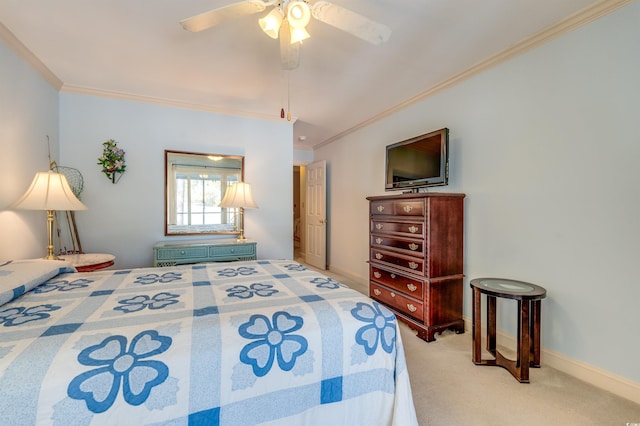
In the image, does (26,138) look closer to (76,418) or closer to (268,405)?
(76,418)

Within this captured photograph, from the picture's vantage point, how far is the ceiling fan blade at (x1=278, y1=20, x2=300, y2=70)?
5.51 feet

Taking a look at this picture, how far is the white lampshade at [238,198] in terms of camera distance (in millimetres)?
3342

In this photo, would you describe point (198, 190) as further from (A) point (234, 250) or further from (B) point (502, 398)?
(B) point (502, 398)

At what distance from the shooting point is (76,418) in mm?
790

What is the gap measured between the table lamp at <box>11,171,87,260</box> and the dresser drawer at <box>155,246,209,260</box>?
927mm

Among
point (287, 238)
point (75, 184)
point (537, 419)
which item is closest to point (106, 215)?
point (75, 184)

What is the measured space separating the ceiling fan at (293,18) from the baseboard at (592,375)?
8.34 ft

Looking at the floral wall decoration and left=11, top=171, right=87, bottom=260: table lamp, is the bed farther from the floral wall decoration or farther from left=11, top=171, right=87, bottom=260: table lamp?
the floral wall decoration

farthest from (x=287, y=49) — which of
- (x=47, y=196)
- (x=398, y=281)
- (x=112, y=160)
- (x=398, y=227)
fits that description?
(x=112, y=160)

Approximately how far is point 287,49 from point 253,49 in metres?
0.70

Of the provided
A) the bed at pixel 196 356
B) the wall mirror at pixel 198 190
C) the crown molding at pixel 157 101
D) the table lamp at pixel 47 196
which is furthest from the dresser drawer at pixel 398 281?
the table lamp at pixel 47 196

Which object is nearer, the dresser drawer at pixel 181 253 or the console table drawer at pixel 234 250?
the dresser drawer at pixel 181 253

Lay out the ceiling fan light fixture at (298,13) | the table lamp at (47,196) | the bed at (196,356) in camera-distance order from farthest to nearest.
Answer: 1. the table lamp at (47,196)
2. the ceiling fan light fixture at (298,13)
3. the bed at (196,356)

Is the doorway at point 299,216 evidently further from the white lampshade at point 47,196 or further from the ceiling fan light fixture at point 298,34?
the ceiling fan light fixture at point 298,34
